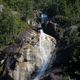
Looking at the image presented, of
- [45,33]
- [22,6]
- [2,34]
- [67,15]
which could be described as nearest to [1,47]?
[2,34]

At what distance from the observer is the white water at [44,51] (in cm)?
4753

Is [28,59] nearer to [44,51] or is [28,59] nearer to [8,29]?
[44,51]

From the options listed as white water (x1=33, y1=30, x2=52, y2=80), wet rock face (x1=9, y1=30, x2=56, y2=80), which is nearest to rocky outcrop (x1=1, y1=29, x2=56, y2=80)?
wet rock face (x1=9, y1=30, x2=56, y2=80)

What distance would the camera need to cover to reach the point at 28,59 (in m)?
47.8

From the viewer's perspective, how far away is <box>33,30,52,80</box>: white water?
156ft

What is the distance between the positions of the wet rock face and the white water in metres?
0.33

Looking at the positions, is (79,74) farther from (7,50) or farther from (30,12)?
(30,12)

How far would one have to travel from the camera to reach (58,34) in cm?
5569

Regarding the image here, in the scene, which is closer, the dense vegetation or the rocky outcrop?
the rocky outcrop

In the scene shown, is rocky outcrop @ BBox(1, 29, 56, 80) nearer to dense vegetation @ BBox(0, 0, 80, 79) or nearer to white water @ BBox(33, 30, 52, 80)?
white water @ BBox(33, 30, 52, 80)

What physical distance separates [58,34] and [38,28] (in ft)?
21.4

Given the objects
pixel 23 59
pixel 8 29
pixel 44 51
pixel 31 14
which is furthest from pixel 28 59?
pixel 31 14

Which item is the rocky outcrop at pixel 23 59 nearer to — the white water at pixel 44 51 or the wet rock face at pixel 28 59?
the wet rock face at pixel 28 59

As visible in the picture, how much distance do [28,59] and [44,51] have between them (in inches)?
175
